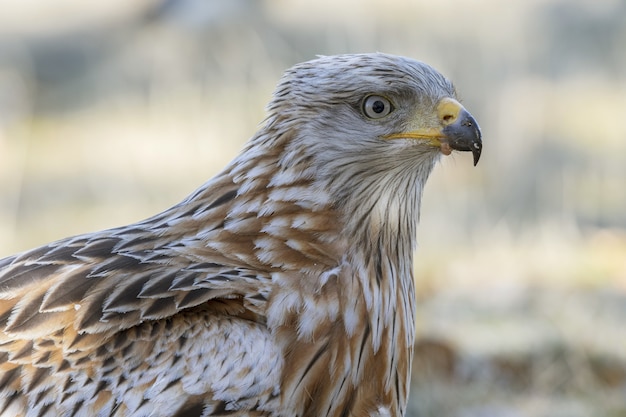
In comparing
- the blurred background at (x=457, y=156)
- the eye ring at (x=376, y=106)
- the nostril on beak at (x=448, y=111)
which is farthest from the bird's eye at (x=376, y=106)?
the blurred background at (x=457, y=156)

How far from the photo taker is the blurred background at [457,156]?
22.9 ft

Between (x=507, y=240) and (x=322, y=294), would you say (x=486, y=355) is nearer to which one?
(x=507, y=240)

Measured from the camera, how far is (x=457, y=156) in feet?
21.3

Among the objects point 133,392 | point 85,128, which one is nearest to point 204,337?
point 133,392

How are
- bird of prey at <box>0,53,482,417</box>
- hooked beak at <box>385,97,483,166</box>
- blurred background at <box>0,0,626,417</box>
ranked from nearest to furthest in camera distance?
bird of prey at <box>0,53,482,417</box> → hooked beak at <box>385,97,483,166</box> → blurred background at <box>0,0,626,417</box>

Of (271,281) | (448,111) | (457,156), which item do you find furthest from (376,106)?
(457,156)

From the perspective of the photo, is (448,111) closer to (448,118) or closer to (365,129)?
(448,118)

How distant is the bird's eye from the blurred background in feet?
9.51

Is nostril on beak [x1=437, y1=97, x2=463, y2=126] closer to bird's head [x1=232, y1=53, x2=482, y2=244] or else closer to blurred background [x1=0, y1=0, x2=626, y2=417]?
bird's head [x1=232, y1=53, x2=482, y2=244]

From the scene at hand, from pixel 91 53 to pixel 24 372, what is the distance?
9878 millimetres

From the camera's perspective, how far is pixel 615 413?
645 centimetres

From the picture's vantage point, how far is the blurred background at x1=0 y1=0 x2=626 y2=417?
699cm

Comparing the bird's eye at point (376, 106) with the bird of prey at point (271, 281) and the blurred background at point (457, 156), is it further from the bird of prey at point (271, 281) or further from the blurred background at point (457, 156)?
the blurred background at point (457, 156)

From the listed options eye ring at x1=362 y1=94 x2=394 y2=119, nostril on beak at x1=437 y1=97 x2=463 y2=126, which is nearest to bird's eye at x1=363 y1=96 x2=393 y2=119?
eye ring at x1=362 y1=94 x2=394 y2=119
